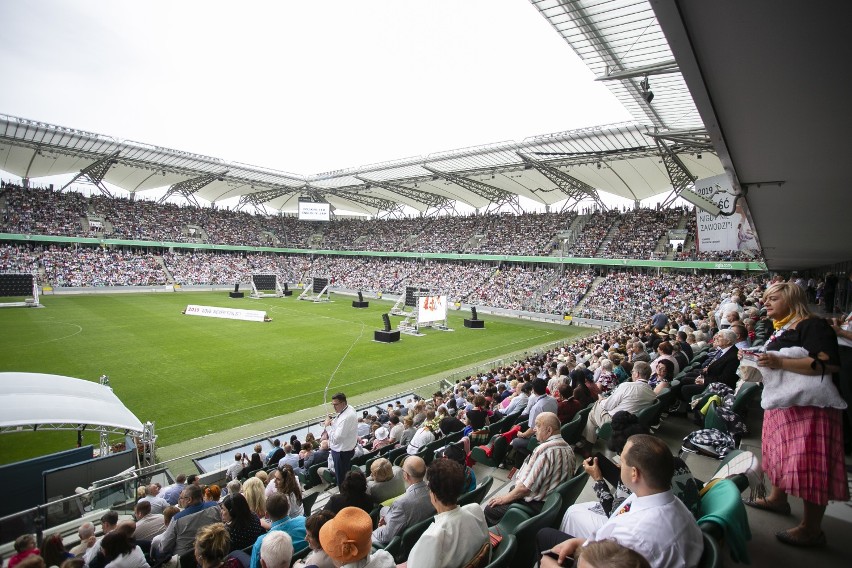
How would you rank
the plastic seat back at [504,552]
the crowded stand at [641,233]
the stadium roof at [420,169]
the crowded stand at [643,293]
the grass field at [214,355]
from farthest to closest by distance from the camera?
the crowded stand at [641,233] → the crowded stand at [643,293] → the stadium roof at [420,169] → the grass field at [214,355] → the plastic seat back at [504,552]

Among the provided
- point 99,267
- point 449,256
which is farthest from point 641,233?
point 99,267

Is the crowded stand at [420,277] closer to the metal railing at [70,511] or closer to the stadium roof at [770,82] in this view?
the stadium roof at [770,82]

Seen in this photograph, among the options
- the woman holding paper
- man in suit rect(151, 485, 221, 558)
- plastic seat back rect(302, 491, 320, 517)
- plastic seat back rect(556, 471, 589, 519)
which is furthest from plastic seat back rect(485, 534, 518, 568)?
plastic seat back rect(302, 491, 320, 517)

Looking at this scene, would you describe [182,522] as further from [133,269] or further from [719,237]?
[133,269]

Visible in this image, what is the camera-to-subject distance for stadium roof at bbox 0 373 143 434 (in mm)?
8078

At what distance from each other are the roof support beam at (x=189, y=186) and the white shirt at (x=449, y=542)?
5427cm

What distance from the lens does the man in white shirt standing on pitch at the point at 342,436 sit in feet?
22.7

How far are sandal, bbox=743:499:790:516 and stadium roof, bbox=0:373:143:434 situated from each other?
10.5 metres

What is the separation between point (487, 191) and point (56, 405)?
4762 cm

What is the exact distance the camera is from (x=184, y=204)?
62.4 metres

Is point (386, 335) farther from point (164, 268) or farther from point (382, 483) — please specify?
point (164, 268)

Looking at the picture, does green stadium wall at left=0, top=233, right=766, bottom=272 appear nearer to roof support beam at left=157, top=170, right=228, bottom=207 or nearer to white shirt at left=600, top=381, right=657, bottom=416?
roof support beam at left=157, top=170, right=228, bottom=207

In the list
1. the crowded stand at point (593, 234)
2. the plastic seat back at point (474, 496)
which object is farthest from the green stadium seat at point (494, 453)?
the crowded stand at point (593, 234)

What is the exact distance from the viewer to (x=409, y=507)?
3.74 metres
